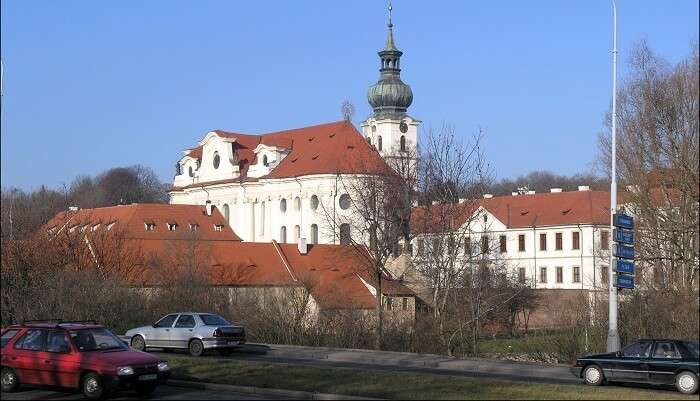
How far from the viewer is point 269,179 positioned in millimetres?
102812

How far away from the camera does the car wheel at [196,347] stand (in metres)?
32.4

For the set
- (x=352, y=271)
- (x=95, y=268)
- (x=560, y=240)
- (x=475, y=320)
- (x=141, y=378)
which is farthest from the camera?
(x=560, y=240)

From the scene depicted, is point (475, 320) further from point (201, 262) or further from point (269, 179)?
point (269, 179)

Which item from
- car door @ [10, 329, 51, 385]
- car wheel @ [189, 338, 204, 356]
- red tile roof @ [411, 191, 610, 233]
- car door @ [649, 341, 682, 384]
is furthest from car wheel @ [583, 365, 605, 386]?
red tile roof @ [411, 191, 610, 233]

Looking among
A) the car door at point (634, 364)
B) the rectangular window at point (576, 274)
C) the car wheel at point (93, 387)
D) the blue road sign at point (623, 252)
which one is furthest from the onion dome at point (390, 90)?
the car wheel at point (93, 387)

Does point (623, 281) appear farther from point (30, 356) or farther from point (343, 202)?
point (343, 202)

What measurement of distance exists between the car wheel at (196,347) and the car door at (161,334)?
1045 mm

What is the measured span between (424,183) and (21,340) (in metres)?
36.3

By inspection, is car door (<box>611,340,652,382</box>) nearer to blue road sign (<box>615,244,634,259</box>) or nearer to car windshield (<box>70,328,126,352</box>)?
blue road sign (<box>615,244,634,259</box>)

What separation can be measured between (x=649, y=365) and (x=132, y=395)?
467 inches

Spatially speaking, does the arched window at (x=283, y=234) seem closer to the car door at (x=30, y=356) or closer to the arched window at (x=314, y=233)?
the arched window at (x=314, y=233)

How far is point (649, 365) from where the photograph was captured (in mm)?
23562

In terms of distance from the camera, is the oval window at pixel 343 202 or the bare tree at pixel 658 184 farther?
the oval window at pixel 343 202

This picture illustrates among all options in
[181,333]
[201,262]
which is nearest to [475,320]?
[181,333]
